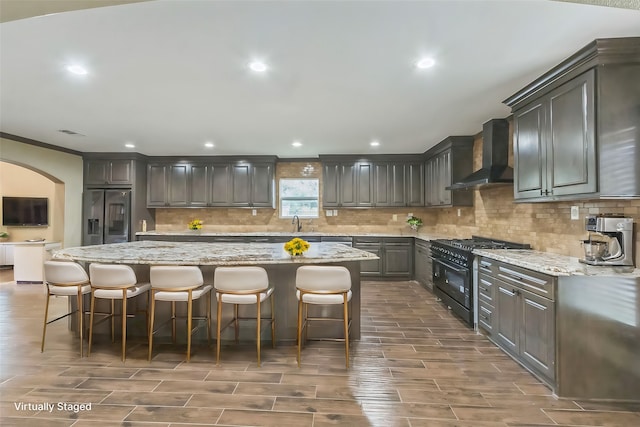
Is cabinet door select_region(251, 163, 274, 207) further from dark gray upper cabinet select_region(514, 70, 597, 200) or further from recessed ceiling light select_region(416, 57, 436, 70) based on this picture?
dark gray upper cabinet select_region(514, 70, 597, 200)

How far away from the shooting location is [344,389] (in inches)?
91.5

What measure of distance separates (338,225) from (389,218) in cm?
111

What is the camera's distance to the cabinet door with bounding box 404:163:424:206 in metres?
6.27

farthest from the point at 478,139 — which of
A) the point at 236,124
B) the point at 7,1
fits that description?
the point at 7,1

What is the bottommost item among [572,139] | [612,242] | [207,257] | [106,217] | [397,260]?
[397,260]

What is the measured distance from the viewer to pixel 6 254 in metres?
7.11

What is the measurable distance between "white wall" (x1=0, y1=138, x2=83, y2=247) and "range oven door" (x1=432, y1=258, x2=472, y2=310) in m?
6.76

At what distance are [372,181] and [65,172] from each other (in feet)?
19.5

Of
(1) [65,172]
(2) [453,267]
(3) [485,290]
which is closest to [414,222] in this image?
(2) [453,267]

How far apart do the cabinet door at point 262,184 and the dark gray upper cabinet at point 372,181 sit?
111 centimetres

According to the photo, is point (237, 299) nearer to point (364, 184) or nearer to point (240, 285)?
point (240, 285)

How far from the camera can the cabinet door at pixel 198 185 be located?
6.43 meters

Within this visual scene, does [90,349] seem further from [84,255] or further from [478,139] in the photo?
[478,139]

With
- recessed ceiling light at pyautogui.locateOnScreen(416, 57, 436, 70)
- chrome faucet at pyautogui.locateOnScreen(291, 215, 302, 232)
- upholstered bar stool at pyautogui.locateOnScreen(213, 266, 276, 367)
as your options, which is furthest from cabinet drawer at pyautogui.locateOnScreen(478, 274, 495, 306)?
chrome faucet at pyautogui.locateOnScreen(291, 215, 302, 232)
